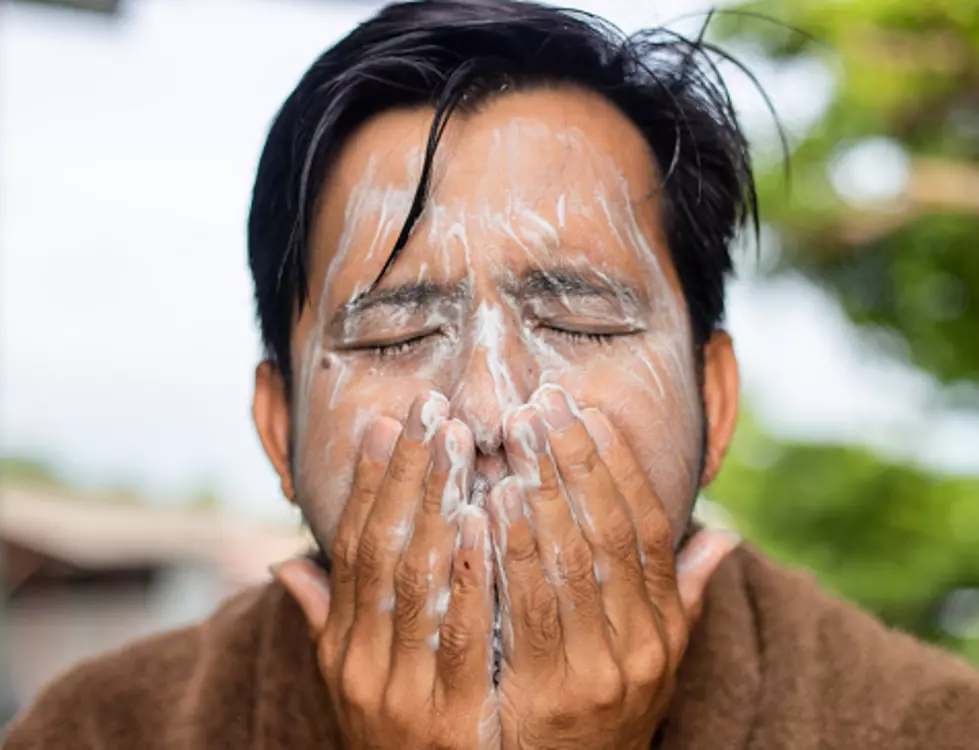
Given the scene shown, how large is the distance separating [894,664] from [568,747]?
19.6 inches

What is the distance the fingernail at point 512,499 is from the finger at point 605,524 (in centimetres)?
5

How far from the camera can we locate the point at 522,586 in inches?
41.9

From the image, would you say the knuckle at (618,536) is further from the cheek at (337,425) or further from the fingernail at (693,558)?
the cheek at (337,425)

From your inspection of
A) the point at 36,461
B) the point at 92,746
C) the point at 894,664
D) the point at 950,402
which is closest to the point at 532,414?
the point at 894,664

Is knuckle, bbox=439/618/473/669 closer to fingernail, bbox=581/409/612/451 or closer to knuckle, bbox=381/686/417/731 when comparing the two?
knuckle, bbox=381/686/417/731

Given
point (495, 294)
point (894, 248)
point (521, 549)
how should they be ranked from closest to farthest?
1. point (521, 549)
2. point (495, 294)
3. point (894, 248)

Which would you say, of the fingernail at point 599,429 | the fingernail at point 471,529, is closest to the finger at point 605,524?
the fingernail at point 599,429

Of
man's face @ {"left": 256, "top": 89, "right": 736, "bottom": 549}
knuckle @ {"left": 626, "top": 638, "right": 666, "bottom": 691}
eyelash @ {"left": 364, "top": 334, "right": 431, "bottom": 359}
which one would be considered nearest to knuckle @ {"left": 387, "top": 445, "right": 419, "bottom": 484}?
man's face @ {"left": 256, "top": 89, "right": 736, "bottom": 549}

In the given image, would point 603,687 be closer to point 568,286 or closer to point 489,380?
point 489,380

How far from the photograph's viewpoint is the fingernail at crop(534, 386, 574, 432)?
1.07 metres

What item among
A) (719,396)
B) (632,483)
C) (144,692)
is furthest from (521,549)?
(144,692)

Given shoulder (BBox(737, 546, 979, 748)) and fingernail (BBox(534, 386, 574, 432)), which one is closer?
fingernail (BBox(534, 386, 574, 432))

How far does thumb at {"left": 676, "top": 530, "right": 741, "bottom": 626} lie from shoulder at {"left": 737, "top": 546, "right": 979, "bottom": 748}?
192 millimetres

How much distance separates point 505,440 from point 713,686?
0.47 m
